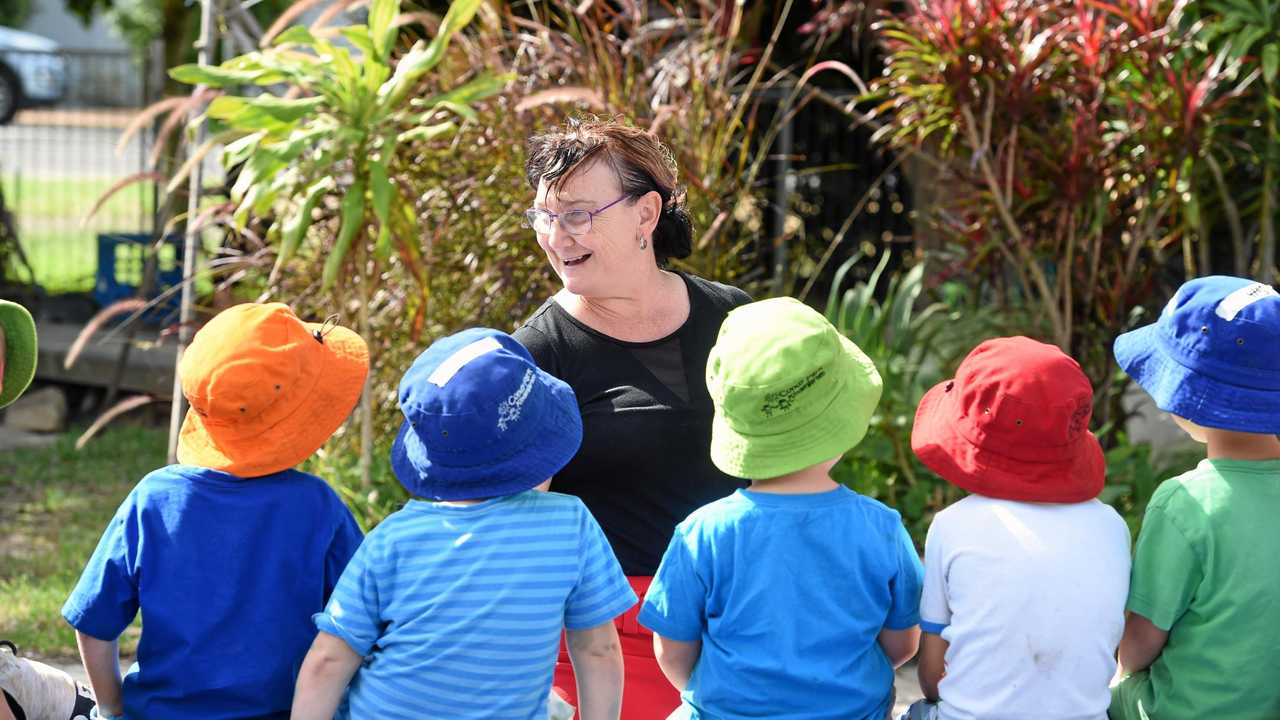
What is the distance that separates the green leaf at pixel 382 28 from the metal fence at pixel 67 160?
5.29m

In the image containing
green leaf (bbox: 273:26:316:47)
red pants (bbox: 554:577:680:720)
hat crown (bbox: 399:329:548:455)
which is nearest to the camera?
hat crown (bbox: 399:329:548:455)

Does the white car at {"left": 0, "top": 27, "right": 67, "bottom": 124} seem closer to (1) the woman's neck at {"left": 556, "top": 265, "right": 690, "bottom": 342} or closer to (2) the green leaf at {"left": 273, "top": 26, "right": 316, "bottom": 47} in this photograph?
(2) the green leaf at {"left": 273, "top": 26, "right": 316, "bottom": 47}

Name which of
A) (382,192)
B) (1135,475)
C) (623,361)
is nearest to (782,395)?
(623,361)

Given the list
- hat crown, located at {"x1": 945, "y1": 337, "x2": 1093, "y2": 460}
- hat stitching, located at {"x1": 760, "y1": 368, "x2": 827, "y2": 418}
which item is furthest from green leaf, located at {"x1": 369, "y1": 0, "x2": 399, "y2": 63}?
hat crown, located at {"x1": 945, "y1": 337, "x2": 1093, "y2": 460}

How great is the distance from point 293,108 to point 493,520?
2.42 metres

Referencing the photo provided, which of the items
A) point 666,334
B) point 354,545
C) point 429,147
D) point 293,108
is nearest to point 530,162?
point 666,334

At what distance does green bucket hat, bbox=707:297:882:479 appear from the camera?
7.66 ft

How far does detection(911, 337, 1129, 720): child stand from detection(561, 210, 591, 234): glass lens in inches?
33.4

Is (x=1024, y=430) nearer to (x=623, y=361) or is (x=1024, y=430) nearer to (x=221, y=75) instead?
(x=623, y=361)

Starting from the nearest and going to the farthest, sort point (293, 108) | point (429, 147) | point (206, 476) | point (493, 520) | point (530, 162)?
point (493, 520), point (206, 476), point (530, 162), point (293, 108), point (429, 147)

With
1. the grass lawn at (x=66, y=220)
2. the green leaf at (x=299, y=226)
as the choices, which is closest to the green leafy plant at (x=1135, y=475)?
the green leaf at (x=299, y=226)

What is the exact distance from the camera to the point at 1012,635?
2.30m

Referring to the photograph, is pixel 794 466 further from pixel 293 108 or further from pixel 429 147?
pixel 429 147

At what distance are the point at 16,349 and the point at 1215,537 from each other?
87.7 inches
